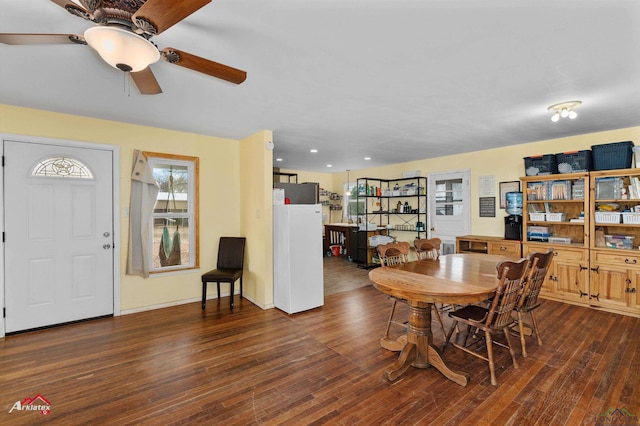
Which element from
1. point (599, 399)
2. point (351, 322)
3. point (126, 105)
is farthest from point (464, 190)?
point (126, 105)

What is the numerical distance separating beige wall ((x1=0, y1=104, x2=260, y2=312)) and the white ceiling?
0.19 meters

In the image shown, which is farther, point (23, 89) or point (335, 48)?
point (23, 89)

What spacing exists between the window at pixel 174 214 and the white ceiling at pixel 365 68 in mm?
560

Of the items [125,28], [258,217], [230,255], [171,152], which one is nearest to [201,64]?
[125,28]

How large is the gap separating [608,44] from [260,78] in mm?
2508

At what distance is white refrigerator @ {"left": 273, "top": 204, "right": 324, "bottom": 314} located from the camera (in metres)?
3.70

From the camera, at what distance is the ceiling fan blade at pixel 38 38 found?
4.76ft

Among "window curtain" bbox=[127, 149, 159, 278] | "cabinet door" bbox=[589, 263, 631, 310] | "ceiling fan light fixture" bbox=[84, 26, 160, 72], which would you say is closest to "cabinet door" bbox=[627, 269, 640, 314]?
"cabinet door" bbox=[589, 263, 631, 310]

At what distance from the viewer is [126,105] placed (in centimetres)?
304

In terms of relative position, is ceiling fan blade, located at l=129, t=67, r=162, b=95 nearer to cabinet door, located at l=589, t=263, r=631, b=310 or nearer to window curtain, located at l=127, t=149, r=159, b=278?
window curtain, located at l=127, t=149, r=159, b=278

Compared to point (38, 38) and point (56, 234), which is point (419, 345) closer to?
point (38, 38)

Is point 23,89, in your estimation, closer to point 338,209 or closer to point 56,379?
point 56,379

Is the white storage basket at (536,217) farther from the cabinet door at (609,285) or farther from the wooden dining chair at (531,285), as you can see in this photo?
the wooden dining chair at (531,285)

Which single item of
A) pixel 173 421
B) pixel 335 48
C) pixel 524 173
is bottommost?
pixel 173 421
